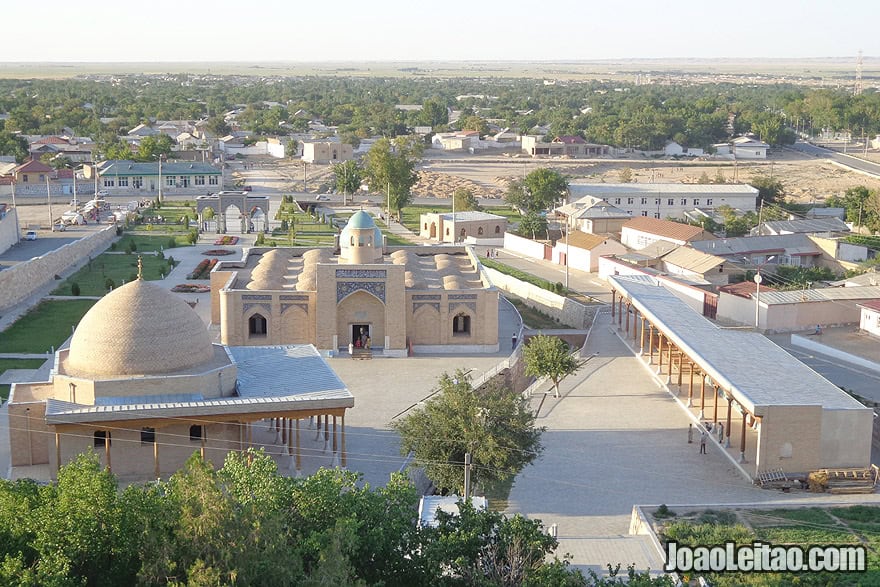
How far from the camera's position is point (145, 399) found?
930 inches

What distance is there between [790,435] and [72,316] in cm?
2596

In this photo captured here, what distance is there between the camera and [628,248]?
5206cm

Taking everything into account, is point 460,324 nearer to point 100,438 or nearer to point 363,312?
point 363,312

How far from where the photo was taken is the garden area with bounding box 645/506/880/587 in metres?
17.9

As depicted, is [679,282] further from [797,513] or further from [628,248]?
[797,513]

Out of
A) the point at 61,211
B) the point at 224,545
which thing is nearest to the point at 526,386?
the point at 224,545

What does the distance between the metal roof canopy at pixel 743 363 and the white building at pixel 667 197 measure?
30.4m

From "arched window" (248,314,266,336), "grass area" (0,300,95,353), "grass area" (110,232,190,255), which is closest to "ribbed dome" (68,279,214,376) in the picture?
"arched window" (248,314,266,336)

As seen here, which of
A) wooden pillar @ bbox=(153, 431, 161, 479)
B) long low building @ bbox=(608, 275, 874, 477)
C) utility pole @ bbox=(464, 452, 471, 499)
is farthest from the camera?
long low building @ bbox=(608, 275, 874, 477)

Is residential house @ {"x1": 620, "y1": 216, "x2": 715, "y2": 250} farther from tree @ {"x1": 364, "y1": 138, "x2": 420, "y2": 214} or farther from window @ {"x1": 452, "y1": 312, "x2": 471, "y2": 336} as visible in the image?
window @ {"x1": 452, "y1": 312, "x2": 471, "y2": 336}

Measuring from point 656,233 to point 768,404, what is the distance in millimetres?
30220

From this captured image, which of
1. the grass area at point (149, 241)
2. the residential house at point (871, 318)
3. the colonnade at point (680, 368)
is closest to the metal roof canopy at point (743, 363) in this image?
the colonnade at point (680, 368)

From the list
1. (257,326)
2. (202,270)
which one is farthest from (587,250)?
(257,326)

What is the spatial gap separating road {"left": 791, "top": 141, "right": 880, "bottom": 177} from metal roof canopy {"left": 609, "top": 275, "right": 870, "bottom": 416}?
2421 inches
